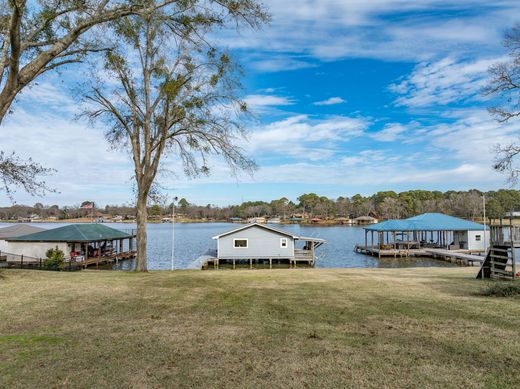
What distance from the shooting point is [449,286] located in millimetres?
12141

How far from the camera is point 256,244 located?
39062mm

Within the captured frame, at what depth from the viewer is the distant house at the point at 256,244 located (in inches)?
1529

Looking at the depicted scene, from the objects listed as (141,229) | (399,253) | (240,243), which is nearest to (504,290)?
(141,229)

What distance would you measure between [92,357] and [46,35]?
37.9ft

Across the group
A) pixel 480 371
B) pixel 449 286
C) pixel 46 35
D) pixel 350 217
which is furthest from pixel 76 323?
pixel 350 217

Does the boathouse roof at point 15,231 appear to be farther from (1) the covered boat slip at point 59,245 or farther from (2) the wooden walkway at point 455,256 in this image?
(2) the wooden walkway at point 455,256

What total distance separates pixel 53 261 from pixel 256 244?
1915 cm

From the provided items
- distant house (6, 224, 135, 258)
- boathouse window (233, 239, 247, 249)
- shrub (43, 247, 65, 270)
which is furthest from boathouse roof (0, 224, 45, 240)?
boathouse window (233, 239, 247, 249)

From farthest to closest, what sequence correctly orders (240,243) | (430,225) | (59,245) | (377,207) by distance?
1. (377,207)
2. (430,225)
3. (240,243)
4. (59,245)

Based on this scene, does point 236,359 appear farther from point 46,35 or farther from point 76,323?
point 46,35

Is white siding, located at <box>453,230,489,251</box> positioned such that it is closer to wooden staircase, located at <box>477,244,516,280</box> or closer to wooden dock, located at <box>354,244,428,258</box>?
wooden dock, located at <box>354,244,428,258</box>

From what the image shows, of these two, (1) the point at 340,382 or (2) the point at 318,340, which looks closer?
(1) the point at 340,382

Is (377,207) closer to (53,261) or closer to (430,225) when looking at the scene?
(430,225)

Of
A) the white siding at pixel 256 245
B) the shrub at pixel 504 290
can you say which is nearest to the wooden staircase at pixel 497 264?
the shrub at pixel 504 290
